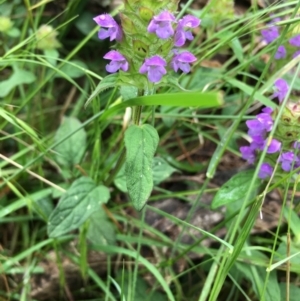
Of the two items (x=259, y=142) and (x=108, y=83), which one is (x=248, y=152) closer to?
(x=259, y=142)

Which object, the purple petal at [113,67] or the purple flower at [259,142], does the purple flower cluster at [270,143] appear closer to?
the purple flower at [259,142]

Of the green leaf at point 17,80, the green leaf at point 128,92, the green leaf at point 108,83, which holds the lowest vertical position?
the green leaf at point 17,80

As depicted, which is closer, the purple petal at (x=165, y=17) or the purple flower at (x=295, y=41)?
the purple petal at (x=165, y=17)

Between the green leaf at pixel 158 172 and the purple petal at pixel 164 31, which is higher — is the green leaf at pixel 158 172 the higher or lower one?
the lower one

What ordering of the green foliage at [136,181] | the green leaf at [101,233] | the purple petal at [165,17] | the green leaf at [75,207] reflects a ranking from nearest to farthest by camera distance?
the purple petal at [165,17] < the green foliage at [136,181] < the green leaf at [75,207] < the green leaf at [101,233]

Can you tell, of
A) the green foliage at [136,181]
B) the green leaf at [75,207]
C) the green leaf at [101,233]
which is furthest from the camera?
the green leaf at [101,233]

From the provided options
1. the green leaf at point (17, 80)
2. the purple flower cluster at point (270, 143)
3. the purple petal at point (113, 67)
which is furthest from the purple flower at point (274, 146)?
the green leaf at point (17, 80)

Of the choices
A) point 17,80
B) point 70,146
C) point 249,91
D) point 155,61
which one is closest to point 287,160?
point 249,91
